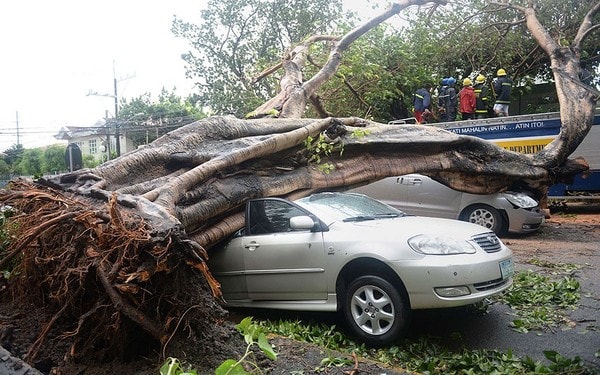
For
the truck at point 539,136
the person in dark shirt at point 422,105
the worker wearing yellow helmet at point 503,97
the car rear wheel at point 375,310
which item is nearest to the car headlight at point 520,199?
the truck at point 539,136

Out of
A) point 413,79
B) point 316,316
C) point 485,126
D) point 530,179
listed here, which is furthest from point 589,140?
point 316,316

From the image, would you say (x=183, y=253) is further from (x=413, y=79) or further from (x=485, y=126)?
(x=413, y=79)

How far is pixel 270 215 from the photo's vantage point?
629cm

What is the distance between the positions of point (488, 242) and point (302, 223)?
181 centimetres

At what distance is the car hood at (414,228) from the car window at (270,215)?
0.68m

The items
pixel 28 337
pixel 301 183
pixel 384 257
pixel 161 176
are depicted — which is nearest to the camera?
pixel 28 337

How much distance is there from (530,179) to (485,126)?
3.51 meters

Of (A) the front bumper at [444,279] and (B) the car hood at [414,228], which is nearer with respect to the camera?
(A) the front bumper at [444,279]

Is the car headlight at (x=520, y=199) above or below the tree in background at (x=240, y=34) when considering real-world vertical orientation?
below

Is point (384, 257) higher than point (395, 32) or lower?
lower

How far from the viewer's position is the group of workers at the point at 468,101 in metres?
14.2

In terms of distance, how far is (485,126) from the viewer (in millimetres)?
13273

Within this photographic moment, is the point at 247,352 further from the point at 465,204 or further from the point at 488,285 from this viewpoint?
the point at 465,204

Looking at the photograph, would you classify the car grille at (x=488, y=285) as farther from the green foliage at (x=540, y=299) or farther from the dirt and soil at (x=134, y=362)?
the dirt and soil at (x=134, y=362)
